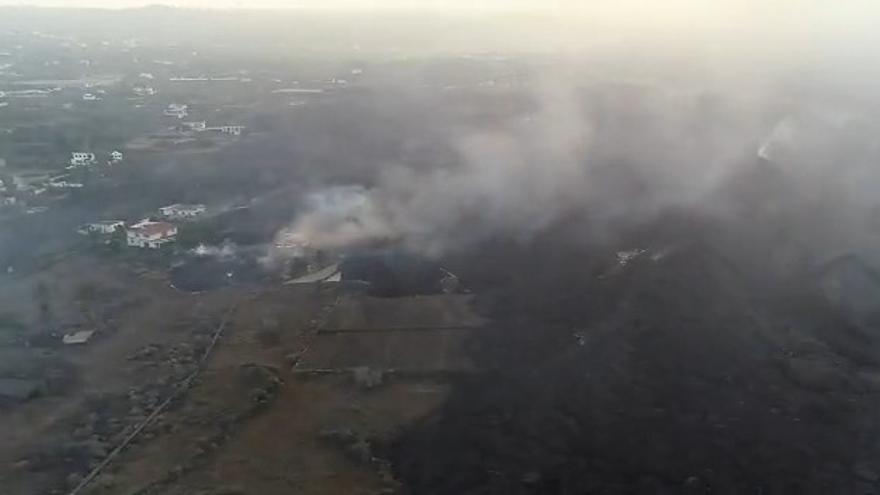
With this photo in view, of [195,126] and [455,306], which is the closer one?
[455,306]

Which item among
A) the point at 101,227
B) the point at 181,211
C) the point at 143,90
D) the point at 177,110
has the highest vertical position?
the point at 143,90

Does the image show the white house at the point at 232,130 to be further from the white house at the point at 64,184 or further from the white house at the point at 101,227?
the white house at the point at 101,227

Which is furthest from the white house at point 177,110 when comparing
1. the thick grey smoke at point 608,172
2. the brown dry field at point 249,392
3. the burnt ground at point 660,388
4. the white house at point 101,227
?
the burnt ground at point 660,388

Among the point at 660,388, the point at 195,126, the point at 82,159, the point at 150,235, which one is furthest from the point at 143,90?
the point at 660,388

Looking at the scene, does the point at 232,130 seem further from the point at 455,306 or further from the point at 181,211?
the point at 455,306

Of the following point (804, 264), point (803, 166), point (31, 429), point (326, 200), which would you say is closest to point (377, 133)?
point (326, 200)

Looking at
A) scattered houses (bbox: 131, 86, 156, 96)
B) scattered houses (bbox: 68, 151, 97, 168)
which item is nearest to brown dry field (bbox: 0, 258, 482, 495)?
scattered houses (bbox: 68, 151, 97, 168)

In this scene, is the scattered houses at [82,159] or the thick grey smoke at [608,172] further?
the scattered houses at [82,159]
